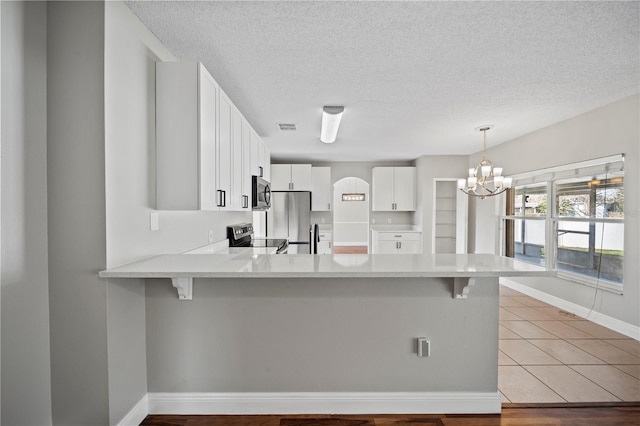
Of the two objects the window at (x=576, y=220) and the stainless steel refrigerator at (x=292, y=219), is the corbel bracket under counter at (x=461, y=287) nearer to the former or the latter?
the window at (x=576, y=220)

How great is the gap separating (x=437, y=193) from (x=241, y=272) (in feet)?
19.8

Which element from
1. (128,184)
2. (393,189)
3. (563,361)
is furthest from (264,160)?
(563,361)

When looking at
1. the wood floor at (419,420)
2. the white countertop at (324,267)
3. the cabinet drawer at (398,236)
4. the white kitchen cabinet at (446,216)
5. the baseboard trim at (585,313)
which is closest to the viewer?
the white countertop at (324,267)

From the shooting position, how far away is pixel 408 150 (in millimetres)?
5852

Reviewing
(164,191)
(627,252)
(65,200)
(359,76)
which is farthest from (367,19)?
(627,252)

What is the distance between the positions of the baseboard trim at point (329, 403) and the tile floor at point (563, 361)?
416mm

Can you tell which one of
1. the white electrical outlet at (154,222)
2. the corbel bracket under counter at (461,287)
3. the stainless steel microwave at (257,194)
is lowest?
the corbel bracket under counter at (461,287)

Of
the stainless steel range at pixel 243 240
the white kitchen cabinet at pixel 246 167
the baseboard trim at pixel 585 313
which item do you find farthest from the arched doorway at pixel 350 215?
the white kitchen cabinet at pixel 246 167

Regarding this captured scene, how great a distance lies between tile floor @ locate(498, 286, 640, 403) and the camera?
2197mm

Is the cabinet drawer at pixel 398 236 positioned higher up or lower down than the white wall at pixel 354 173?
lower down

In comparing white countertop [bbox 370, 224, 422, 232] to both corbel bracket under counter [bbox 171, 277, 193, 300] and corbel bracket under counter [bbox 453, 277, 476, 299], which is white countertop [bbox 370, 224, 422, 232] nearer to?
corbel bracket under counter [bbox 453, 277, 476, 299]

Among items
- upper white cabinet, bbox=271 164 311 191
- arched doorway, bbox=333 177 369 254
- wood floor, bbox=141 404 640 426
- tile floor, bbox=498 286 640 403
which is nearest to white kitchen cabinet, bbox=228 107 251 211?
wood floor, bbox=141 404 640 426

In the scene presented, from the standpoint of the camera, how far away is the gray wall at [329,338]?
193cm

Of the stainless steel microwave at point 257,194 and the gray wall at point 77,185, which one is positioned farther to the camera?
the stainless steel microwave at point 257,194
